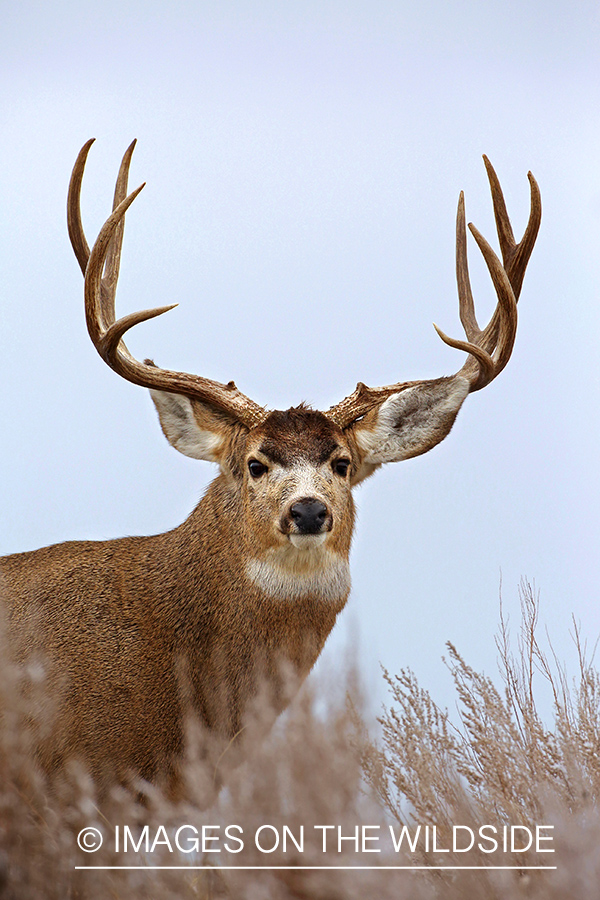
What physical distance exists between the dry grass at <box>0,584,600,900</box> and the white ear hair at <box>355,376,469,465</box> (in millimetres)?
1257

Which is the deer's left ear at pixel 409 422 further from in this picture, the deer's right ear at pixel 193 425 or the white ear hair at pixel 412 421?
the deer's right ear at pixel 193 425

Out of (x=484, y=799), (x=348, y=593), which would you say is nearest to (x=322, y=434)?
(x=348, y=593)

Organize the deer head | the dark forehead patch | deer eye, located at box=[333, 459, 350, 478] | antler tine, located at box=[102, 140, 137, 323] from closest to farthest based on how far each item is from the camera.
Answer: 1. the deer head
2. the dark forehead patch
3. deer eye, located at box=[333, 459, 350, 478]
4. antler tine, located at box=[102, 140, 137, 323]

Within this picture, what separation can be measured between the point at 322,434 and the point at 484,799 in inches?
76.0

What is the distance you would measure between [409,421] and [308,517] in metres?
1.25

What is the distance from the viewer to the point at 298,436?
5.40 meters

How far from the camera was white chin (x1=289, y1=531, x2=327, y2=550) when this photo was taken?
4.89 meters

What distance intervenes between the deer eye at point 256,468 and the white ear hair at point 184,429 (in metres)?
0.43

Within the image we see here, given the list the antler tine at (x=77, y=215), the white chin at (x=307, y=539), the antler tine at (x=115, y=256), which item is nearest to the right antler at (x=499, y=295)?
the white chin at (x=307, y=539)

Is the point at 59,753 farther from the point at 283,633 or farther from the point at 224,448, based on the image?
the point at 224,448

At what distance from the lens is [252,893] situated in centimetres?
327
